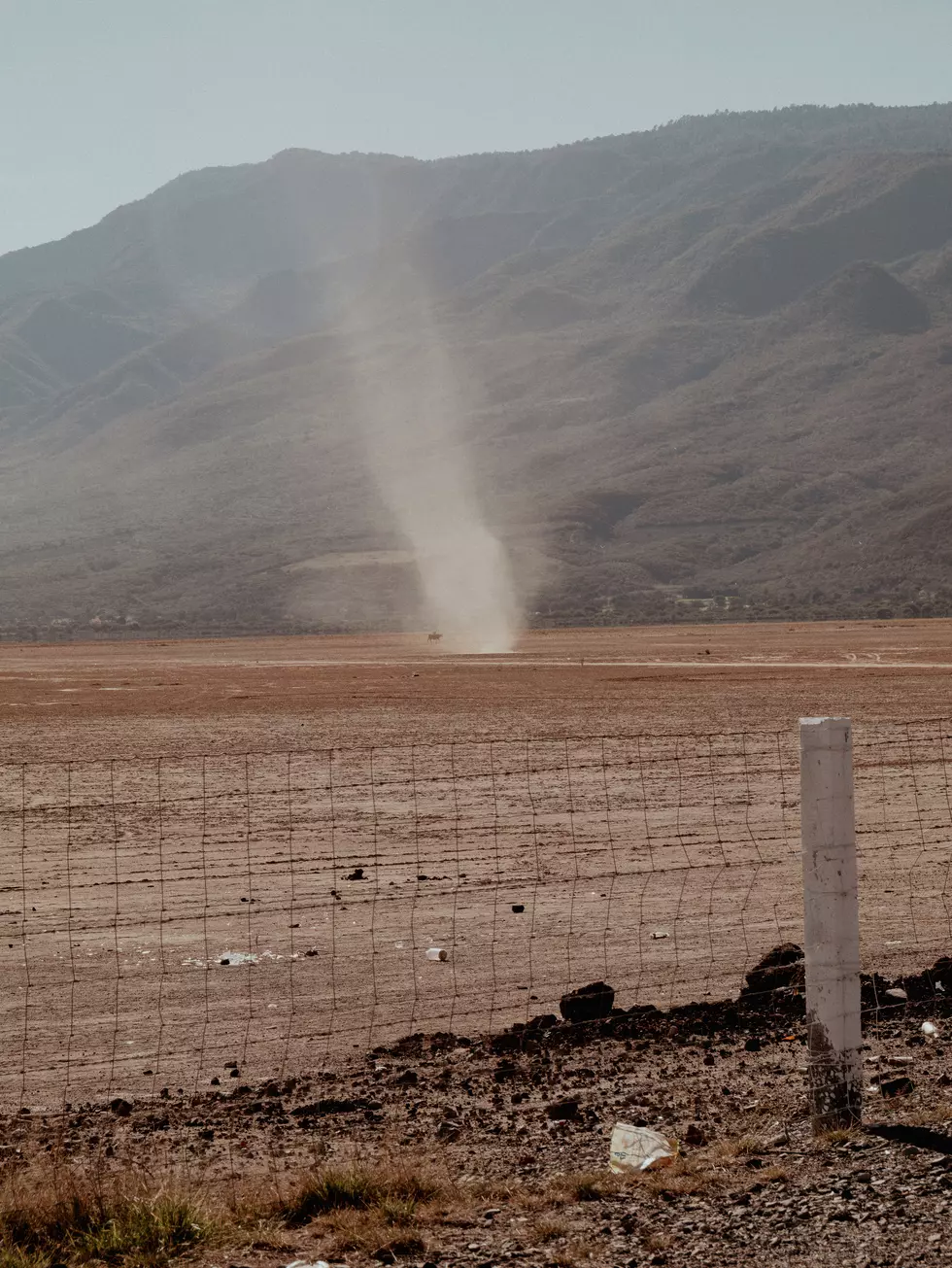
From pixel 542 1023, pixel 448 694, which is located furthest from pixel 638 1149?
pixel 448 694

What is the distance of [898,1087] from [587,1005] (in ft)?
6.70

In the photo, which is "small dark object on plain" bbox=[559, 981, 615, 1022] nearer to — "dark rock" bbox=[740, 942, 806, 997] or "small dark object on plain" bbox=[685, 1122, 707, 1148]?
"dark rock" bbox=[740, 942, 806, 997]

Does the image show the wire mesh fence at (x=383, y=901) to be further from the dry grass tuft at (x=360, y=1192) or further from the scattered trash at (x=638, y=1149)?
the scattered trash at (x=638, y=1149)

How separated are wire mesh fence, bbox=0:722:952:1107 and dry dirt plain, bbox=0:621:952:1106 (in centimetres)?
3

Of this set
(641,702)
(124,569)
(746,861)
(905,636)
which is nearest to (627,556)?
(124,569)

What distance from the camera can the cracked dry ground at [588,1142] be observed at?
532cm

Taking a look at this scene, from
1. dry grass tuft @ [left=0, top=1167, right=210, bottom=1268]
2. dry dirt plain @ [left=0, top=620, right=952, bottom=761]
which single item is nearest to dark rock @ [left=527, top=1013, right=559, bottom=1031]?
dry grass tuft @ [left=0, top=1167, right=210, bottom=1268]

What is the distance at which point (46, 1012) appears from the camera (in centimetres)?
955

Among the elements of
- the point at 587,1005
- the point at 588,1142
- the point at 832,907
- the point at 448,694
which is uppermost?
the point at 448,694

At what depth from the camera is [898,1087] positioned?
22.7 ft

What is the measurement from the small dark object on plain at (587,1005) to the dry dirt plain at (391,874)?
0.52 meters

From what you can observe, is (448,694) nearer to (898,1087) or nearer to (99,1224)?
(898,1087)

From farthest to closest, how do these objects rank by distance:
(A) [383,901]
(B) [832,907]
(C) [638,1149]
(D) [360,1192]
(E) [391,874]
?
(E) [391,874] → (A) [383,901] → (C) [638,1149] → (B) [832,907] → (D) [360,1192]

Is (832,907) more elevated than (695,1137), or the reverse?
(832,907)
